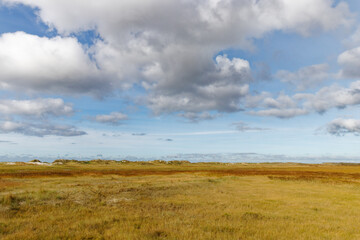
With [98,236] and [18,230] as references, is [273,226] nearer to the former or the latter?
[98,236]

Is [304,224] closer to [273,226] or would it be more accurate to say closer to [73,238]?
[273,226]

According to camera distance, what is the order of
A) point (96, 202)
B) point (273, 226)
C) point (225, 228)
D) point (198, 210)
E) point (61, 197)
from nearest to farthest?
point (225, 228) < point (273, 226) < point (198, 210) < point (96, 202) < point (61, 197)

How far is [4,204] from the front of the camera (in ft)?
57.3

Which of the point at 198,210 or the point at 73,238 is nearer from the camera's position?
the point at 73,238

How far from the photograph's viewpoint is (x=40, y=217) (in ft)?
46.3

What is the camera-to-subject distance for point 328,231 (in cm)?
1292

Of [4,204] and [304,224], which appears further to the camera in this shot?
[4,204]

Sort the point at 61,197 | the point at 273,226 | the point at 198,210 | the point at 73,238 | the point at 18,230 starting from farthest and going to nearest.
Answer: the point at 61,197
the point at 198,210
the point at 273,226
the point at 18,230
the point at 73,238

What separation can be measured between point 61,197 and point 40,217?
680 centimetres

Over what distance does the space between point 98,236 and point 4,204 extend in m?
10.9

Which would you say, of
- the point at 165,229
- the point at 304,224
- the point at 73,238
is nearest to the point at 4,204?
the point at 73,238

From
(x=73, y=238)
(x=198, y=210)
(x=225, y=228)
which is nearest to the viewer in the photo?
(x=73, y=238)

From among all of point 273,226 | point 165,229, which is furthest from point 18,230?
point 273,226

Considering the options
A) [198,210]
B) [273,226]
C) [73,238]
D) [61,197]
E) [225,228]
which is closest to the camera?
[73,238]
